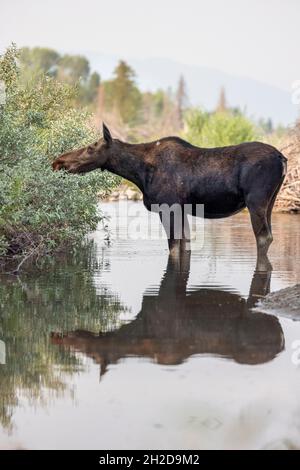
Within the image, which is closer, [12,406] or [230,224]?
[12,406]

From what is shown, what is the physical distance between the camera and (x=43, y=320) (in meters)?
9.67

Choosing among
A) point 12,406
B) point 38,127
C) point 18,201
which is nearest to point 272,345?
point 12,406

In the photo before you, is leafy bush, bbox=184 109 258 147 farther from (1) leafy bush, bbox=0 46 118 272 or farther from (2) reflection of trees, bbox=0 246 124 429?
(2) reflection of trees, bbox=0 246 124 429

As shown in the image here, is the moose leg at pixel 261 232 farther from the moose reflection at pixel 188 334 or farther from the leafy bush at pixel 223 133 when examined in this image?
the leafy bush at pixel 223 133

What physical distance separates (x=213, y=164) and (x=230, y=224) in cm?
804

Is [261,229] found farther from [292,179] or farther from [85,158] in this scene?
[292,179]

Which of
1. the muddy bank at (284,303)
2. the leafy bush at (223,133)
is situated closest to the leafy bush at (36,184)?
the muddy bank at (284,303)

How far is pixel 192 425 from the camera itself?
19.6 feet

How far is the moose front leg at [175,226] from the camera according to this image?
14.9m

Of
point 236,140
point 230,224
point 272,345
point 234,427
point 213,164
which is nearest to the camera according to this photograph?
point 234,427

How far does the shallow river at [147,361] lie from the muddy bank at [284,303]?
214 millimetres

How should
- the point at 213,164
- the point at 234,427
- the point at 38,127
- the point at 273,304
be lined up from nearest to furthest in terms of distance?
the point at 234,427 < the point at 273,304 < the point at 213,164 < the point at 38,127
